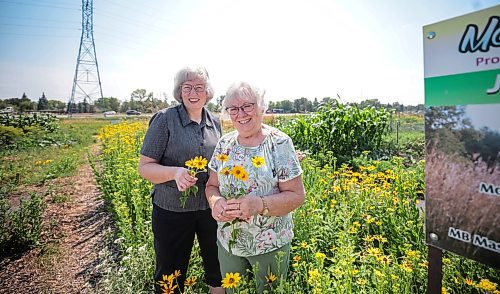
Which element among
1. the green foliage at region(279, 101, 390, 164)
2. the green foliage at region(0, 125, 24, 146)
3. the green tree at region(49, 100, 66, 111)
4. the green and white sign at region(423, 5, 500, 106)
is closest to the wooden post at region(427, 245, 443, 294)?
the green and white sign at region(423, 5, 500, 106)

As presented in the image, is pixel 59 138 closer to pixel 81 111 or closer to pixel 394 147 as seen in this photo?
pixel 394 147

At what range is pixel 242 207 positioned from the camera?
1541 millimetres

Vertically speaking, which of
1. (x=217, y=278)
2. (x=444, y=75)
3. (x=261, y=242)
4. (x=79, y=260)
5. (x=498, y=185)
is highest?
(x=444, y=75)

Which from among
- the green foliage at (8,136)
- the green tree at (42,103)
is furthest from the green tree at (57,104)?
the green foliage at (8,136)

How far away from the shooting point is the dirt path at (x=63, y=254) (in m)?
3.17

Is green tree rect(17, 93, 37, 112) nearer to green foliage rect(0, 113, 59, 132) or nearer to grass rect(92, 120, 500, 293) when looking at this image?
green foliage rect(0, 113, 59, 132)

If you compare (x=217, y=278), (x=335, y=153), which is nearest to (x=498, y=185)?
(x=217, y=278)

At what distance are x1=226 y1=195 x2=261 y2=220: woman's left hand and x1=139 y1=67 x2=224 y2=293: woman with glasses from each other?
2.04 feet

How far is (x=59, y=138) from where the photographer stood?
16.0 m

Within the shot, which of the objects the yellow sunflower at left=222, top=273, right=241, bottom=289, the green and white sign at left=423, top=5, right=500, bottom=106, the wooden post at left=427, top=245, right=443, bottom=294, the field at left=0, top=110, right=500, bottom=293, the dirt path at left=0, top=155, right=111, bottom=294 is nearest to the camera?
the green and white sign at left=423, top=5, right=500, bottom=106

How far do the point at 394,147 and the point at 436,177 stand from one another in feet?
28.5

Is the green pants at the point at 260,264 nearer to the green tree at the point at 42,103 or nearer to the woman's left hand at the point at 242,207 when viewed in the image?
the woman's left hand at the point at 242,207

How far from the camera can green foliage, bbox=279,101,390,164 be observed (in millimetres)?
8125

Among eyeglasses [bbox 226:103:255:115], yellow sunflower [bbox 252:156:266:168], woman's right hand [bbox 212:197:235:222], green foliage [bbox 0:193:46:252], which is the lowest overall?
green foliage [bbox 0:193:46:252]
